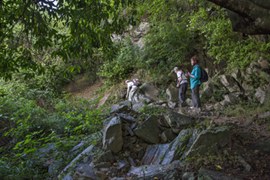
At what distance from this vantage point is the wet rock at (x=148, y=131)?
19.4 ft

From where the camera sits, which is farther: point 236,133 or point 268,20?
point 236,133

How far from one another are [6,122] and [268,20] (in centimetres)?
825

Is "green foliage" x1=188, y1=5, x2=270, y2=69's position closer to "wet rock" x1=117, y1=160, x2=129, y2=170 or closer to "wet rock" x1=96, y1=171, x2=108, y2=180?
"wet rock" x1=117, y1=160, x2=129, y2=170

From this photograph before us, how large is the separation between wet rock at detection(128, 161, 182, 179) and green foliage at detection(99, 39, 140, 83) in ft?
35.3

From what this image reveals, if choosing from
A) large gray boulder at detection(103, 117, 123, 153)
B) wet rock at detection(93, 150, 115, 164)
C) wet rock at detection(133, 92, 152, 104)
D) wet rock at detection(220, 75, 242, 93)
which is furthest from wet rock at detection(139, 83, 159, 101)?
wet rock at detection(93, 150, 115, 164)

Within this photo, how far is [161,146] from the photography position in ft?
18.5

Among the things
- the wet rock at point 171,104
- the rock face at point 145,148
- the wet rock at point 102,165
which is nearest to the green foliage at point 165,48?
the wet rock at point 171,104

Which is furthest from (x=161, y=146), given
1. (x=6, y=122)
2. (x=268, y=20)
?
(x=6, y=122)

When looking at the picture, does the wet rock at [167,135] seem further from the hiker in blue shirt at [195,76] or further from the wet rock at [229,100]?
the wet rock at [229,100]

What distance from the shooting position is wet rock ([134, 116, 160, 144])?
5910mm

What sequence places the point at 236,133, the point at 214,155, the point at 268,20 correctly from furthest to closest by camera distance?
the point at 236,133
the point at 214,155
the point at 268,20

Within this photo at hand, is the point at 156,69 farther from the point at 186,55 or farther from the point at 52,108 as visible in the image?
the point at 52,108

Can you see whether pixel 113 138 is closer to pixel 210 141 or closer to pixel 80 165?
pixel 80 165

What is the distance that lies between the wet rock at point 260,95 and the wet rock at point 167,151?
4493mm
